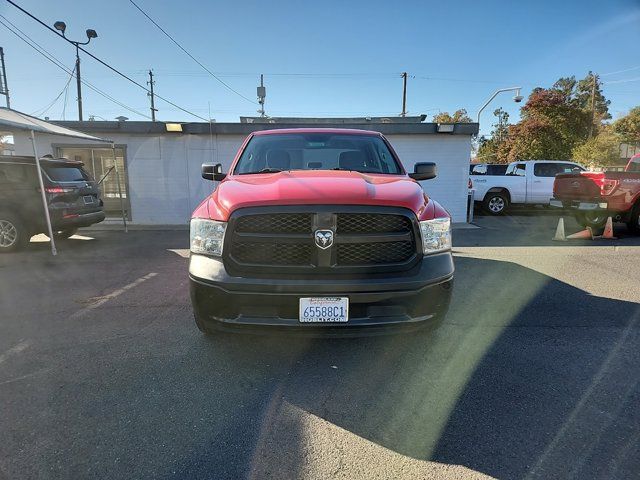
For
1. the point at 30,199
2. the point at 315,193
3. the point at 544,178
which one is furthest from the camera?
the point at 544,178

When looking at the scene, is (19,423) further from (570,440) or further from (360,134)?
(360,134)

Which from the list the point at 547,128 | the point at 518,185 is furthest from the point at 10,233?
the point at 547,128

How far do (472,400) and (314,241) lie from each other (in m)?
1.51

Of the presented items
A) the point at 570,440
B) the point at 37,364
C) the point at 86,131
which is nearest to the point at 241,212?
the point at 37,364

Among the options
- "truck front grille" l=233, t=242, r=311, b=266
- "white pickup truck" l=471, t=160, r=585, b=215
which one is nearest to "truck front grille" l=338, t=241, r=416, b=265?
"truck front grille" l=233, t=242, r=311, b=266

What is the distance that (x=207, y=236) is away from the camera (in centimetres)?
297

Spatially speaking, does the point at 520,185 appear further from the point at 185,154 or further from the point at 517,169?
the point at 185,154

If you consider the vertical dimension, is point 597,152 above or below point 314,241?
above

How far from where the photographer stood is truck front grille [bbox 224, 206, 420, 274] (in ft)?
9.24

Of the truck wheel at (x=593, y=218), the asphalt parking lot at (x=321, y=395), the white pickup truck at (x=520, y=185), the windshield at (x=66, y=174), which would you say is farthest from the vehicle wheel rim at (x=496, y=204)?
the windshield at (x=66, y=174)

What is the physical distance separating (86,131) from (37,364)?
434 inches

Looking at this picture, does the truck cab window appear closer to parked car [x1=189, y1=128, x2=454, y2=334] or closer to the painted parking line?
the painted parking line

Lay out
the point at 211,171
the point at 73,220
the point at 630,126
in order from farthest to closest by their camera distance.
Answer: the point at 630,126, the point at 73,220, the point at 211,171

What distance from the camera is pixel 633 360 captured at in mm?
3307
